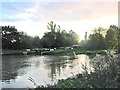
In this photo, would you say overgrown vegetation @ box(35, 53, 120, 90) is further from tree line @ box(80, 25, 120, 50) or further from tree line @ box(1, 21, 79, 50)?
tree line @ box(1, 21, 79, 50)

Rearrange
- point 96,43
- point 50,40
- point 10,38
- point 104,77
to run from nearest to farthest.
Result: point 104,77
point 96,43
point 10,38
point 50,40

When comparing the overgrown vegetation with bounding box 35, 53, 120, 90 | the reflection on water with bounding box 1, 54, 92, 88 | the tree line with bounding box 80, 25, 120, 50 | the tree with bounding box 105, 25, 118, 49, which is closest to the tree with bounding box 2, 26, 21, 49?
the tree line with bounding box 80, 25, 120, 50

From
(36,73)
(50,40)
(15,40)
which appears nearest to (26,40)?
(15,40)

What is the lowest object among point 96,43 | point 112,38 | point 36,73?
point 36,73

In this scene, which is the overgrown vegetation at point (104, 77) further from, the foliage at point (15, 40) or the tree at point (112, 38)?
the foliage at point (15, 40)

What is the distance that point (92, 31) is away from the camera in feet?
119

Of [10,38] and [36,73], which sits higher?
[10,38]

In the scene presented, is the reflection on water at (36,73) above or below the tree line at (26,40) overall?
below

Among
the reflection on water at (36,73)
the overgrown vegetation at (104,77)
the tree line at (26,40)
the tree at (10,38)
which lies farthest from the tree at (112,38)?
the overgrown vegetation at (104,77)

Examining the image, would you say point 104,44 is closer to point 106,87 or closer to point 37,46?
point 37,46

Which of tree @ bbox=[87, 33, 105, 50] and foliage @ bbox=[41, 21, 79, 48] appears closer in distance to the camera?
tree @ bbox=[87, 33, 105, 50]

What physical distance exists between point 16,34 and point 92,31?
18678 mm

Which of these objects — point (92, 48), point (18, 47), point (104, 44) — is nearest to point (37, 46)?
point (18, 47)

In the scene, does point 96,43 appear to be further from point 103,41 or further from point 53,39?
point 53,39
